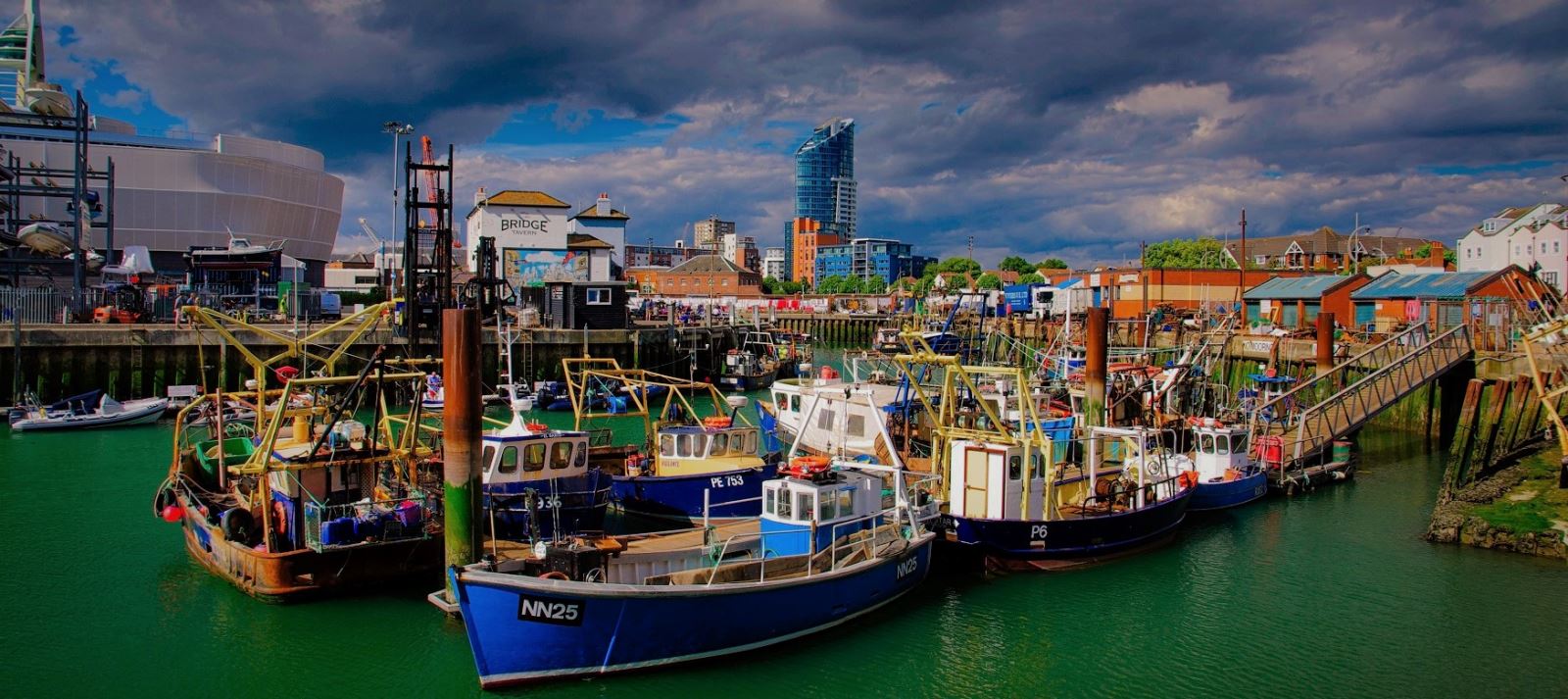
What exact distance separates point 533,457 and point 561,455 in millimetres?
556

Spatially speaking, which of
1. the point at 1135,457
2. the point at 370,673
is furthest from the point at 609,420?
the point at 370,673

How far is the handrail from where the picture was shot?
28.4 m

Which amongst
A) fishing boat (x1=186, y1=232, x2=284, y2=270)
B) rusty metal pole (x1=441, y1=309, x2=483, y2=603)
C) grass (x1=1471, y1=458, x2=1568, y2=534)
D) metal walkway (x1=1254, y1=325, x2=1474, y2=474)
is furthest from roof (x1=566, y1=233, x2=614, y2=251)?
grass (x1=1471, y1=458, x2=1568, y2=534)

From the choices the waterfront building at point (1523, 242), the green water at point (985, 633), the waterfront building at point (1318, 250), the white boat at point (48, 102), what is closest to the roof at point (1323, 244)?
the waterfront building at point (1318, 250)

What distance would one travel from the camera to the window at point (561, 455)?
19.1 metres

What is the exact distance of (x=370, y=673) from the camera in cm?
1435

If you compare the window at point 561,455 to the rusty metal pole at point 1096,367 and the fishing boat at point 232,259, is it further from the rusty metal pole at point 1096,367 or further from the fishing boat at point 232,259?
the fishing boat at point 232,259

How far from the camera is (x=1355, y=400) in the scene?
98.0 feet

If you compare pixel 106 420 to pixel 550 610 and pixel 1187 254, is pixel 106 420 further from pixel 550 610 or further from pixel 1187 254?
pixel 1187 254

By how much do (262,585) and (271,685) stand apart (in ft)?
9.71

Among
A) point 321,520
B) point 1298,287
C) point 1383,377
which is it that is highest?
point 1298,287

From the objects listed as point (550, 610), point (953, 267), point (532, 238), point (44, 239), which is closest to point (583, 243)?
point (532, 238)

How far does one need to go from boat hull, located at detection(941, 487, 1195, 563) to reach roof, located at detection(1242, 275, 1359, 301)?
4352 cm

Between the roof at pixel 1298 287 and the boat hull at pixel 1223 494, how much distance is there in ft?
122
